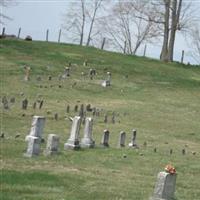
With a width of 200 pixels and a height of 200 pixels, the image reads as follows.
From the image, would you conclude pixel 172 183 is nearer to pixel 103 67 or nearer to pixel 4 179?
pixel 4 179

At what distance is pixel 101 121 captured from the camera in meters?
22.1

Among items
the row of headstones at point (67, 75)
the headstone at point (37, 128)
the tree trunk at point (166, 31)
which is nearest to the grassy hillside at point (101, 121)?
the row of headstones at point (67, 75)

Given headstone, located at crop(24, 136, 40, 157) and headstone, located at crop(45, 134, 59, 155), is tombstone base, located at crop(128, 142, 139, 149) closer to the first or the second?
headstone, located at crop(45, 134, 59, 155)

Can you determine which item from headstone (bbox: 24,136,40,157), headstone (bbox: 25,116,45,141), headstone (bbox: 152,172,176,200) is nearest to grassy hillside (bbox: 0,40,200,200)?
headstone (bbox: 24,136,40,157)

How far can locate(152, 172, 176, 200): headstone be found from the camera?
8.95 metres

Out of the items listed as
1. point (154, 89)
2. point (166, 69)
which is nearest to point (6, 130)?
point (154, 89)

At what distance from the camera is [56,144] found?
13383 mm

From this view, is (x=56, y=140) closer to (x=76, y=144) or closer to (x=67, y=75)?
(x=76, y=144)

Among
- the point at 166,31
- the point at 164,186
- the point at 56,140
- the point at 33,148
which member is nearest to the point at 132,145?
the point at 56,140

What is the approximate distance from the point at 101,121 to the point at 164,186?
13175mm

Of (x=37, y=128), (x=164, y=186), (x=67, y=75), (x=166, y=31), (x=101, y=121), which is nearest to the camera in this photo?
(x=164, y=186)

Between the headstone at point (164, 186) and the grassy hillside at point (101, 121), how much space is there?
0.91 meters

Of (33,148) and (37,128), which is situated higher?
(37,128)

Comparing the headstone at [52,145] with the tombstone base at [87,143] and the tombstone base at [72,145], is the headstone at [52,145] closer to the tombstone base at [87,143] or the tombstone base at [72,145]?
the tombstone base at [72,145]
